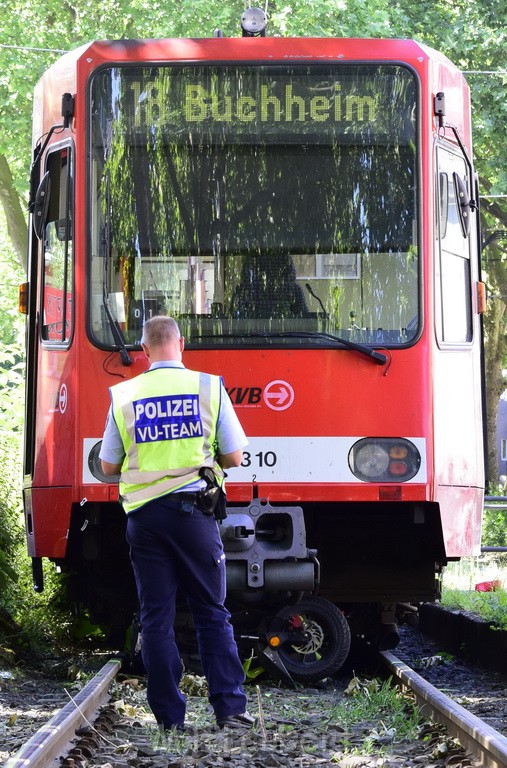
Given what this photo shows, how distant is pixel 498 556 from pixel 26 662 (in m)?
12.0

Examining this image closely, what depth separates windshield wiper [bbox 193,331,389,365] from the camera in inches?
298

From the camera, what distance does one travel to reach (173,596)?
6.08 metres

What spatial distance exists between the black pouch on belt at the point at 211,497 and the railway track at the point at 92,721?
3.24 ft

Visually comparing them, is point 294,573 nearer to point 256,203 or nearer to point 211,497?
point 211,497

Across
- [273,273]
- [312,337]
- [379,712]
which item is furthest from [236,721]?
[273,273]

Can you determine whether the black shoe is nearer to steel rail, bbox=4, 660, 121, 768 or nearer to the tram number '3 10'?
steel rail, bbox=4, 660, 121, 768

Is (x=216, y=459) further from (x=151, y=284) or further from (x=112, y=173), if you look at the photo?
(x=112, y=173)

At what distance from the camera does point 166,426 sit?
600cm

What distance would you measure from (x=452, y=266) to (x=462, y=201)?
392 mm

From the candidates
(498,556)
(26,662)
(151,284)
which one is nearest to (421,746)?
(151,284)

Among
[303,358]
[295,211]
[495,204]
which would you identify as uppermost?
[495,204]

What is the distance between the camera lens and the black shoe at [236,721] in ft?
19.6

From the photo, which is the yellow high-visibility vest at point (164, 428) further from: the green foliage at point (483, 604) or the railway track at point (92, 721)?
the green foliage at point (483, 604)

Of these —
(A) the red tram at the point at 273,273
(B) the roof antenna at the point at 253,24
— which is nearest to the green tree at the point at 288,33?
(B) the roof antenna at the point at 253,24
